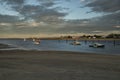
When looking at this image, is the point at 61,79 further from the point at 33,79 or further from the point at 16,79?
the point at 16,79

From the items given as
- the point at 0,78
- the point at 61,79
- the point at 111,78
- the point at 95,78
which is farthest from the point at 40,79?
the point at 111,78

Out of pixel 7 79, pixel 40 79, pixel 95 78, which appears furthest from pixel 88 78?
pixel 7 79

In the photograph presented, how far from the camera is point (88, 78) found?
54.9 feet

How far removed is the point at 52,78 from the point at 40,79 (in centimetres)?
102

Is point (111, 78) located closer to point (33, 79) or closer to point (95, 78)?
point (95, 78)

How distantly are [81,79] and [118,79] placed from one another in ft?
9.17

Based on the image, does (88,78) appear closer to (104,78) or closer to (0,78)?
(104,78)

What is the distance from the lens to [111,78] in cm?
1677

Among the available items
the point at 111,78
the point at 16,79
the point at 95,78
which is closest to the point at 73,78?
the point at 95,78

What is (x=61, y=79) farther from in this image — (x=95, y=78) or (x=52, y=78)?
(x=95, y=78)

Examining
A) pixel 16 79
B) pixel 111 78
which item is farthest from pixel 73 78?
pixel 16 79

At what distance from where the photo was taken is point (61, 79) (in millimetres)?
16203

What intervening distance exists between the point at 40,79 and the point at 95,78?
13.8 ft

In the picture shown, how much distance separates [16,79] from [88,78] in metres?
5.48
